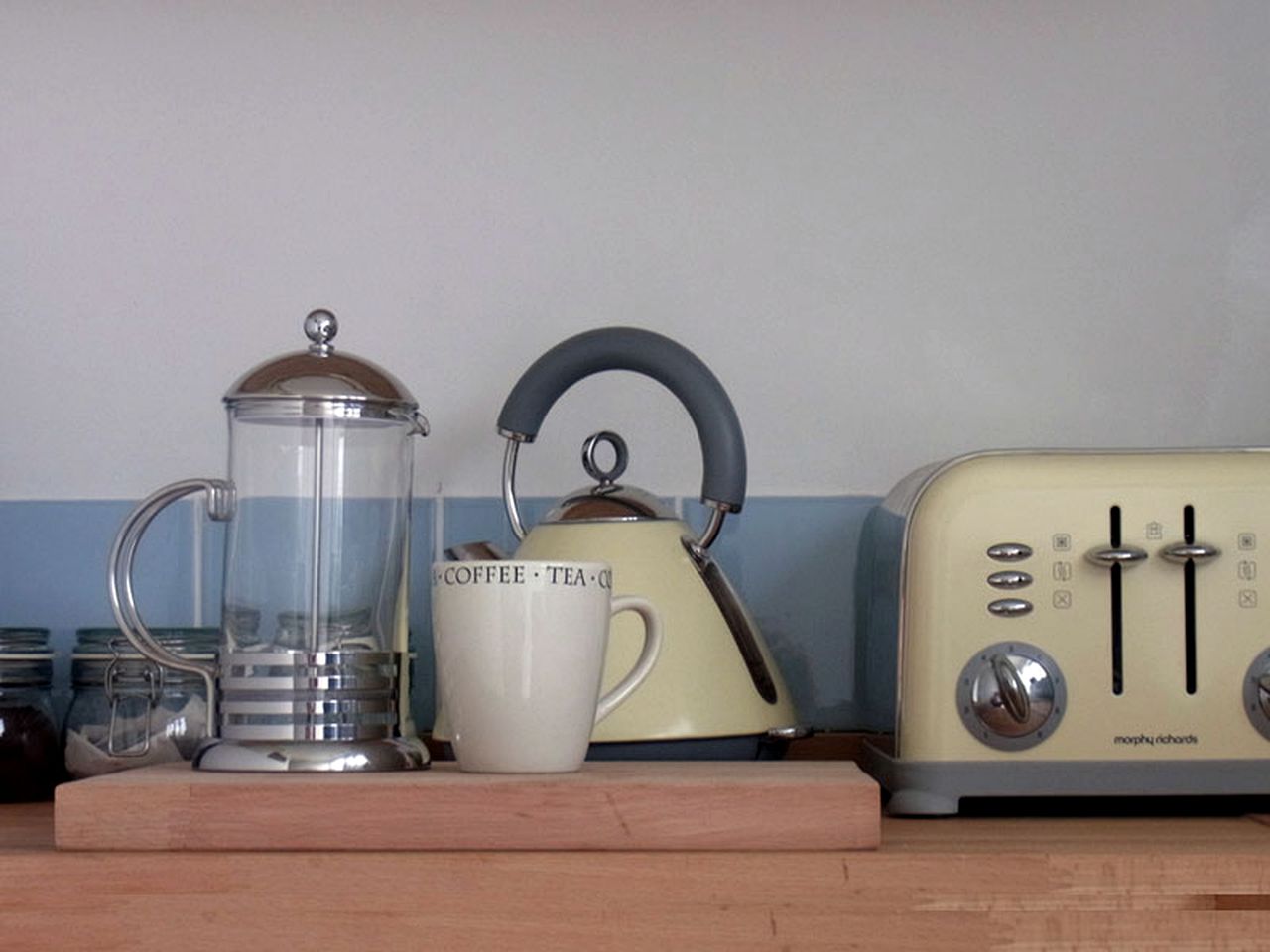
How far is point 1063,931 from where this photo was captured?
71cm

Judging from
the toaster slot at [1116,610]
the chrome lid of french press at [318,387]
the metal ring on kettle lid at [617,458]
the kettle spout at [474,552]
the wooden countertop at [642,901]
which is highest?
the chrome lid of french press at [318,387]

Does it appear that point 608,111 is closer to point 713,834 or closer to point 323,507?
point 323,507

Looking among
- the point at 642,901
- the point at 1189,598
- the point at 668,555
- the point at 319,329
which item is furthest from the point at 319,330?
the point at 1189,598

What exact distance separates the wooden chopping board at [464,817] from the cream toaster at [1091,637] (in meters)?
0.14

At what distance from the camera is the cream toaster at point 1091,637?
87 cm

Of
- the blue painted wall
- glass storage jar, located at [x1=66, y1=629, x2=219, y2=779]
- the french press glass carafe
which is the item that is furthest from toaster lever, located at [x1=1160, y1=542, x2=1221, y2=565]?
glass storage jar, located at [x1=66, y1=629, x2=219, y2=779]

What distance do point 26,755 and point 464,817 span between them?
368mm

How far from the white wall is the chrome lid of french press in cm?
24

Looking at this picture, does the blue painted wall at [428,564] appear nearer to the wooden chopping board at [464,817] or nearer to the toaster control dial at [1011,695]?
the toaster control dial at [1011,695]

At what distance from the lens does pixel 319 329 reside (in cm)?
92

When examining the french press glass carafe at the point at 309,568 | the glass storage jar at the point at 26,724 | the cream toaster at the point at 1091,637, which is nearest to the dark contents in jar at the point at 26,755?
the glass storage jar at the point at 26,724

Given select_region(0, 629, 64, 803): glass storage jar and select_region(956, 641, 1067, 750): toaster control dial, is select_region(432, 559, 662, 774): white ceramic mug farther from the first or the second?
select_region(0, 629, 64, 803): glass storage jar

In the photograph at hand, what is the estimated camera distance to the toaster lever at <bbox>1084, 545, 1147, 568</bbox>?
0.87 meters

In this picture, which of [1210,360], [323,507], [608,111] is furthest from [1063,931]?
[608,111]
